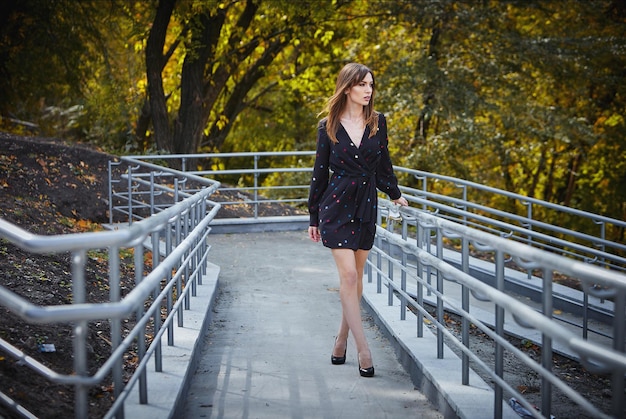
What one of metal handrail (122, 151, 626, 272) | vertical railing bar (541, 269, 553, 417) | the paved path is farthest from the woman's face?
metal handrail (122, 151, 626, 272)

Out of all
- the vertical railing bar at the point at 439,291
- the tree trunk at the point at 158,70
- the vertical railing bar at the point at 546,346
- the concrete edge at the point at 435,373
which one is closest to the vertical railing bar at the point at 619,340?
the vertical railing bar at the point at 546,346

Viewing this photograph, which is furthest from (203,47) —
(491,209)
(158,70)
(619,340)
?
(619,340)

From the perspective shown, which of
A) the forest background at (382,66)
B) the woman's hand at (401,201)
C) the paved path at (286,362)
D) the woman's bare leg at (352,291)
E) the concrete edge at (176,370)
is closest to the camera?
the concrete edge at (176,370)

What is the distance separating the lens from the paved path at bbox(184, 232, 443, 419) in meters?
5.12

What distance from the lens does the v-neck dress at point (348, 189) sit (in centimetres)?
550

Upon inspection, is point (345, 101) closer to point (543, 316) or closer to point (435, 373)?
point (435, 373)

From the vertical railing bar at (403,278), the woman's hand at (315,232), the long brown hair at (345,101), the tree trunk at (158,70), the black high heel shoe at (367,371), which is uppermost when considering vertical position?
the tree trunk at (158,70)

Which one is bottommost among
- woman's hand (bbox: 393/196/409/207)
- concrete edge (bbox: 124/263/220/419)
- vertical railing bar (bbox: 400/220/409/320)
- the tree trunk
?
concrete edge (bbox: 124/263/220/419)

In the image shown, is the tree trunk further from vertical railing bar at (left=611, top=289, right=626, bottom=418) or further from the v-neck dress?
vertical railing bar at (left=611, top=289, right=626, bottom=418)

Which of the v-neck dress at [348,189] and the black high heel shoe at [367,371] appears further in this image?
the black high heel shoe at [367,371]

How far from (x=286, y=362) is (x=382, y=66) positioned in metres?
16.1

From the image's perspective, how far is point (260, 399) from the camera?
527 cm

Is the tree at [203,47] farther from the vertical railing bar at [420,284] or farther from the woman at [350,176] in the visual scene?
the woman at [350,176]

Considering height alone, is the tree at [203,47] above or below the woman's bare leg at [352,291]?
above
